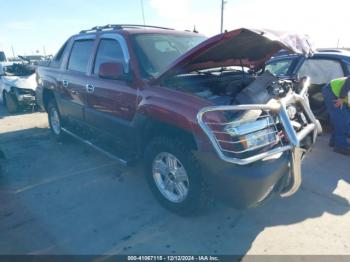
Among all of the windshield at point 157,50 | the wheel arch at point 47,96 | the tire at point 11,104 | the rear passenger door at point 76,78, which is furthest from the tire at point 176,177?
the tire at point 11,104

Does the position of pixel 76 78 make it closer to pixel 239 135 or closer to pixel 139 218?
pixel 139 218

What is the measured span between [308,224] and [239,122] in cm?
142

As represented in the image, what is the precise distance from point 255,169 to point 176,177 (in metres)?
0.92

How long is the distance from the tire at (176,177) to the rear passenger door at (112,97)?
1.73 ft

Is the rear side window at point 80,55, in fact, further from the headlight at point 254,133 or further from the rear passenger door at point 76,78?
the headlight at point 254,133

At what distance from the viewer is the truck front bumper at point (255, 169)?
2314 mm

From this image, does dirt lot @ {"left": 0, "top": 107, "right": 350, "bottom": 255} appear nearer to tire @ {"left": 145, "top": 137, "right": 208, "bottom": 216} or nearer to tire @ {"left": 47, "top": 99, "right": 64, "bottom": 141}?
tire @ {"left": 145, "top": 137, "right": 208, "bottom": 216}

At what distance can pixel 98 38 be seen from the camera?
4.01 meters

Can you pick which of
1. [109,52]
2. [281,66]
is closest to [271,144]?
[109,52]

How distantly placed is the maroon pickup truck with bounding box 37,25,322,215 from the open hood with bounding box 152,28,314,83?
0.04 ft

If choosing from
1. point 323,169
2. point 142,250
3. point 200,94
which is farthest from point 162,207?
point 323,169

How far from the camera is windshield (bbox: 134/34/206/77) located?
3.29 metres

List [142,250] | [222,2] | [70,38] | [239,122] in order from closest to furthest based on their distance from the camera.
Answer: [239,122]
[142,250]
[70,38]
[222,2]

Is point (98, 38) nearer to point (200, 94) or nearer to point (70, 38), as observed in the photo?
point (70, 38)
